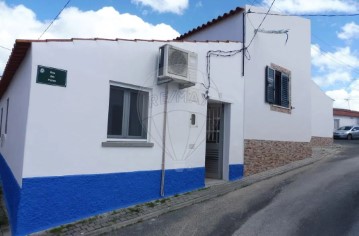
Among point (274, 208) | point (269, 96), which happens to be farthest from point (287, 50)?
point (274, 208)

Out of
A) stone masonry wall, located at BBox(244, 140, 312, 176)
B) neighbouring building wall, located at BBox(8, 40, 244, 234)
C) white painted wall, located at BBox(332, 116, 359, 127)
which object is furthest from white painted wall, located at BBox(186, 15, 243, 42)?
white painted wall, located at BBox(332, 116, 359, 127)

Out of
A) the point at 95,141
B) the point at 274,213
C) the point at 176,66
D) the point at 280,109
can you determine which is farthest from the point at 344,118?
the point at 95,141

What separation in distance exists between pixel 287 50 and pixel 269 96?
223 cm

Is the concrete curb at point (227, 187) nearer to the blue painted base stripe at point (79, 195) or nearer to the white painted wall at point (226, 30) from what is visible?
the blue painted base stripe at point (79, 195)

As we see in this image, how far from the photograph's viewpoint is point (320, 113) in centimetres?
1920

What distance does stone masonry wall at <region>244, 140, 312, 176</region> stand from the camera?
30.0 ft

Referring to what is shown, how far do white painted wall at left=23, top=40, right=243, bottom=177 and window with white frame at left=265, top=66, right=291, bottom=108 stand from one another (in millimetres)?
3426

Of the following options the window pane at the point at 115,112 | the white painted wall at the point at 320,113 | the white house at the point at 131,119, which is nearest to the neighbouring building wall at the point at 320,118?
the white painted wall at the point at 320,113

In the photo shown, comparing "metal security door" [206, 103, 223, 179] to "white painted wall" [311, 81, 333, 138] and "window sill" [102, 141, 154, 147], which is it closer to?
"window sill" [102, 141, 154, 147]

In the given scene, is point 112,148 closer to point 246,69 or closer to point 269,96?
point 246,69

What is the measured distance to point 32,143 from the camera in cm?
487

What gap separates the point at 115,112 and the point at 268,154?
19.3 ft

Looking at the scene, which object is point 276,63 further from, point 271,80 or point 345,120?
point 345,120

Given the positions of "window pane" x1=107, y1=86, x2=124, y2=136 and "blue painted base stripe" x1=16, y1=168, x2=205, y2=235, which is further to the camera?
"window pane" x1=107, y1=86, x2=124, y2=136
